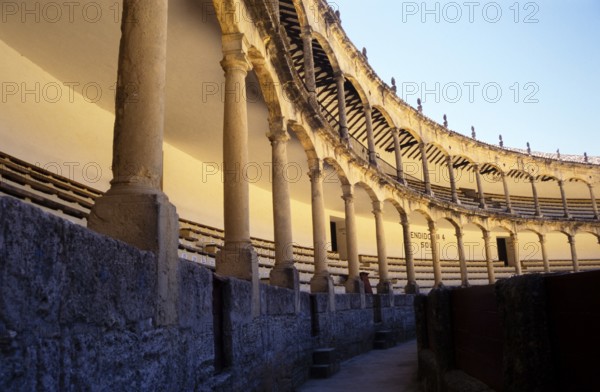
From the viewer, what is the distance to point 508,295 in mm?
2611

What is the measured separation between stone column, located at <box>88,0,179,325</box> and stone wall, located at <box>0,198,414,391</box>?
18 centimetres

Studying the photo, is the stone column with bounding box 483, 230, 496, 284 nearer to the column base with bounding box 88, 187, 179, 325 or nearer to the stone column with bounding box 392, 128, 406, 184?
the stone column with bounding box 392, 128, 406, 184

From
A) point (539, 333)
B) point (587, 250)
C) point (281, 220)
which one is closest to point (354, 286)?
point (281, 220)

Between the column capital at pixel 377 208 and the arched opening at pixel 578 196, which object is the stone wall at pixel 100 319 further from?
the arched opening at pixel 578 196

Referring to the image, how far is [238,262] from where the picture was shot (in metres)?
5.80

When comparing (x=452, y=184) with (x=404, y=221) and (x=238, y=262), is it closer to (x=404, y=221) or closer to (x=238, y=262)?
(x=404, y=221)

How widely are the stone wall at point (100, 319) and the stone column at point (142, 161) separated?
182 mm

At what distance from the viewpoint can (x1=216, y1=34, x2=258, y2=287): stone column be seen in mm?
5824

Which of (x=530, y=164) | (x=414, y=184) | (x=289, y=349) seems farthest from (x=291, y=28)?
(x=530, y=164)

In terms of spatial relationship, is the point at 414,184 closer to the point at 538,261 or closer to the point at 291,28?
the point at 538,261

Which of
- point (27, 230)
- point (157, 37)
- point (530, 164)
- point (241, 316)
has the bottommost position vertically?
point (241, 316)

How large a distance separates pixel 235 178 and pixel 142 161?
2.89 metres

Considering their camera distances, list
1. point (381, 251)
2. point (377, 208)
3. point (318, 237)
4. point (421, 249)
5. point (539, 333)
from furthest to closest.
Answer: point (421, 249) → point (377, 208) → point (381, 251) → point (318, 237) → point (539, 333)

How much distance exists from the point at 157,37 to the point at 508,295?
2679 mm
